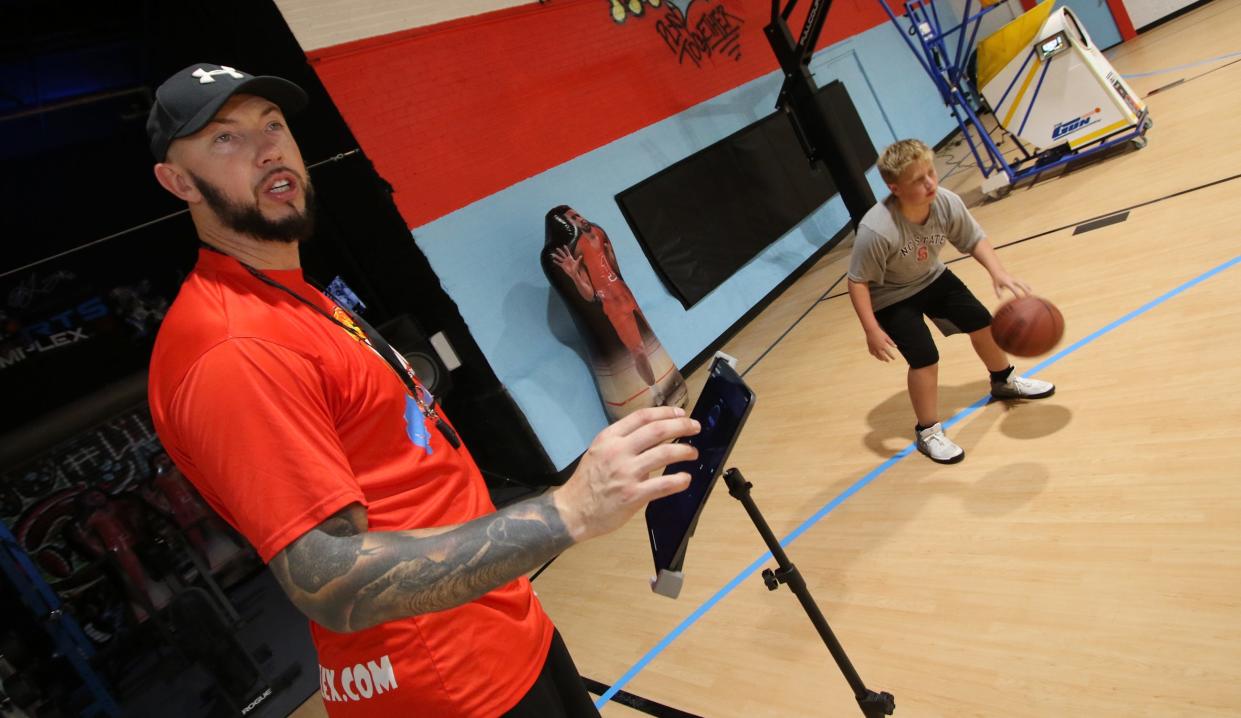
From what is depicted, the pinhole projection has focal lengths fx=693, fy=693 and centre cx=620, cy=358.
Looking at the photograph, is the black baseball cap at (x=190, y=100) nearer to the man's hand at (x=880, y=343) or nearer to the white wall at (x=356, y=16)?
the man's hand at (x=880, y=343)

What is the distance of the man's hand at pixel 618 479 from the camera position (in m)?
0.88

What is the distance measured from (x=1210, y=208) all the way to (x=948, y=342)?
1599mm

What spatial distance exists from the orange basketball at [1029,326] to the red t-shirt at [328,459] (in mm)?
2328

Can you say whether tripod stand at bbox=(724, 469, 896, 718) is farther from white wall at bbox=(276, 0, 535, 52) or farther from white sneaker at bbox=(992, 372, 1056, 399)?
white wall at bbox=(276, 0, 535, 52)

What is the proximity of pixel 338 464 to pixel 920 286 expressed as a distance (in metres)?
2.86

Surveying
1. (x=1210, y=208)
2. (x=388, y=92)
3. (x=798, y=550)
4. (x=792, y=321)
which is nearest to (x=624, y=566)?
(x=798, y=550)

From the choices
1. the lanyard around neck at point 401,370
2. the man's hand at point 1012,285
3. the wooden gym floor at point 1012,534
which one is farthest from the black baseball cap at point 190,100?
the man's hand at point 1012,285

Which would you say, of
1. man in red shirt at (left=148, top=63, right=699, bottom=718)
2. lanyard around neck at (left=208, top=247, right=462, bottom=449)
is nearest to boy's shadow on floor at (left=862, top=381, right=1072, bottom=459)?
man in red shirt at (left=148, top=63, right=699, bottom=718)

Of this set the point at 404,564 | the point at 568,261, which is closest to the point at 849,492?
the point at 568,261

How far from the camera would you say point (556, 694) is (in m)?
1.40

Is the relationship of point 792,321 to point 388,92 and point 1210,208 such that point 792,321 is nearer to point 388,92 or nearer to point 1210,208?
point 1210,208

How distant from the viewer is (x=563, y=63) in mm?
5582

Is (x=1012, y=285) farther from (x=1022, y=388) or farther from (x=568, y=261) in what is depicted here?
(x=568, y=261)

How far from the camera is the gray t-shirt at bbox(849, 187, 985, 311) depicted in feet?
9.95
